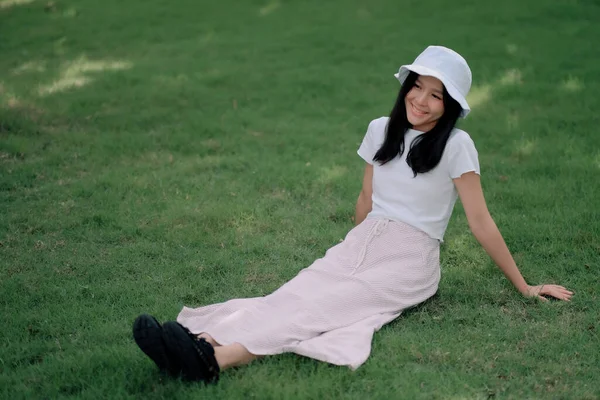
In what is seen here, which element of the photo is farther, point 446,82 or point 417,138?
point 417,138

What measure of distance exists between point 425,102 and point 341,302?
1.11m

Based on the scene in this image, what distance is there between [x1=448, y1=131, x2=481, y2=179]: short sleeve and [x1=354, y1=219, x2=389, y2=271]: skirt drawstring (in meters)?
0.45

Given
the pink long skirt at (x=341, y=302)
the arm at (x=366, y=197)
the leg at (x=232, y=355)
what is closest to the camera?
the leg at (x=232, y=355)

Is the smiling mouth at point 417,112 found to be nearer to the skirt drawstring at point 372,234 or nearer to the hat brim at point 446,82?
the hat brim at point 446,82

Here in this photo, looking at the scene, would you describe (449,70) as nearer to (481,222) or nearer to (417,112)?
(417,112)

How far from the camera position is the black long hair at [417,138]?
367 centimetres

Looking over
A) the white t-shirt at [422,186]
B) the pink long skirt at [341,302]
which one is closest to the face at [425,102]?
the white t-shirt at [422,186]

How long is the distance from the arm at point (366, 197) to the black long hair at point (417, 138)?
0.23 metres

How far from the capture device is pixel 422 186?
375 cm

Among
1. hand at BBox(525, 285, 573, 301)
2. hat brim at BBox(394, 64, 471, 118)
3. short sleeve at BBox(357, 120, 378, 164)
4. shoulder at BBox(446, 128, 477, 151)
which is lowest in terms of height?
hand at BBox(525, 285, 573, 301)

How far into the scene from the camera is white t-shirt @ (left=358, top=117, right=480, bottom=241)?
3.65 meters

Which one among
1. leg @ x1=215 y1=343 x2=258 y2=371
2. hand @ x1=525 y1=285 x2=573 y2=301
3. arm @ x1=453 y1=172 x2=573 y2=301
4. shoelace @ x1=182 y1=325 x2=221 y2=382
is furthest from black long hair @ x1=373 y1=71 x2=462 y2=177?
shoelace @ x1=182 y1=325 x2=221 y2=382

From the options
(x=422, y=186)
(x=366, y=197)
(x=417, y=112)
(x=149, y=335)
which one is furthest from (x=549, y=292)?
(x=149, y=335)

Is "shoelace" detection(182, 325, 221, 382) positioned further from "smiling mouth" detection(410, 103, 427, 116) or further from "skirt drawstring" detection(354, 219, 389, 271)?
"smiling mouth" detection(410, 103, 427, 116)
